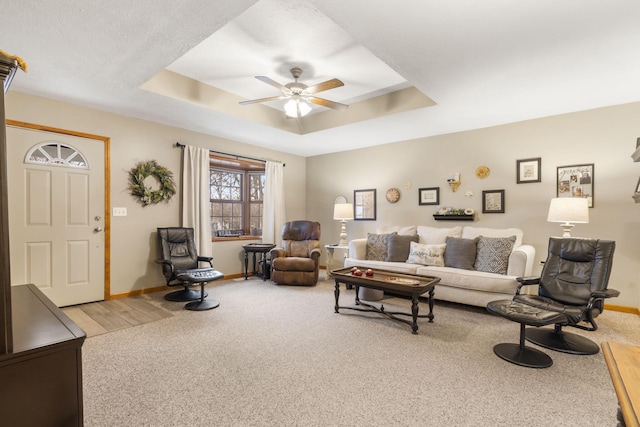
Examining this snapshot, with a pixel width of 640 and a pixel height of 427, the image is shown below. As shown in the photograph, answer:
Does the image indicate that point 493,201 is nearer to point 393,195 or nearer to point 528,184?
point 528,184

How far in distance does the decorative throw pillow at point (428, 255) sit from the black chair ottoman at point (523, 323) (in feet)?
4.90

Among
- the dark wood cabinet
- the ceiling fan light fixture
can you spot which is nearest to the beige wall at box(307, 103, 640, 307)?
the ceiling fan light fixture

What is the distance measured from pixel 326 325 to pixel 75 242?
3276 millimetres

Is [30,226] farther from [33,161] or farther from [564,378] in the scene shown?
[564,378]

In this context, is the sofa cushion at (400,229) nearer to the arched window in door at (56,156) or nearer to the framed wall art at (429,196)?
the framed wall art at (429,196)

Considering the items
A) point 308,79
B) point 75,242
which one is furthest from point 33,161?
point 308,79

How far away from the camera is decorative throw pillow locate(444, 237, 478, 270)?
157 inches

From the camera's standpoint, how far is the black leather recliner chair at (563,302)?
8.07ft

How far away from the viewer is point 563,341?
108 inches

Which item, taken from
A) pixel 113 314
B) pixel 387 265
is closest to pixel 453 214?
pixel 387 265

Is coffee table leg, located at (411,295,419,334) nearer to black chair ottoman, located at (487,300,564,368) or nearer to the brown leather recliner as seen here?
black chair ottoman, located at (487,300,564,368)

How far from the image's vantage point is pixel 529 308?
2607mm

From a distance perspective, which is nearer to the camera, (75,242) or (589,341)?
(589,341)

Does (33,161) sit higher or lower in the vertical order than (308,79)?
lower
